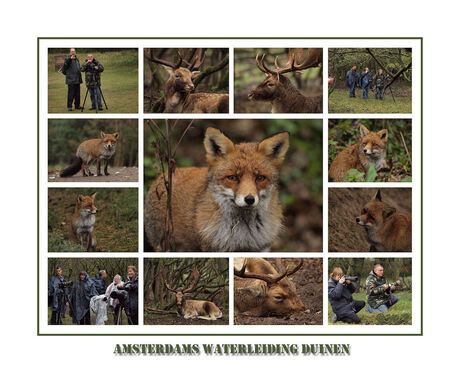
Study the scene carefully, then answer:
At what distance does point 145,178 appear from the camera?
940 centimetres

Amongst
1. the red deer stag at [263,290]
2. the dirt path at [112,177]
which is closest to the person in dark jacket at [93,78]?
the dirt path at [112,177]

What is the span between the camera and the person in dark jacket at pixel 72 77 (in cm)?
948

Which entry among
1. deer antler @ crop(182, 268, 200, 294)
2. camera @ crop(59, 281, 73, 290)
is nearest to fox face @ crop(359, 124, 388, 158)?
deer antler @ crop(182, 268, 200, 294)

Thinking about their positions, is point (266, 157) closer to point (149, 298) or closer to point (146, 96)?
point (146, 96)

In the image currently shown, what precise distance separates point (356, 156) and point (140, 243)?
3736 mm

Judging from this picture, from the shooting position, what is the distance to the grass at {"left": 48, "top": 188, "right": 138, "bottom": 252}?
9359mm

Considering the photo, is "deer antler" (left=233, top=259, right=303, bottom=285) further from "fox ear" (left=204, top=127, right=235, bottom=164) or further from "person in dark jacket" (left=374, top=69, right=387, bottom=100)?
"person in dark jacket" (left=374, top=69, right=387, bottom=100)

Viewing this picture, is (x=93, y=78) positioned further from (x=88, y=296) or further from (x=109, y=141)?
(x=88, y=296)

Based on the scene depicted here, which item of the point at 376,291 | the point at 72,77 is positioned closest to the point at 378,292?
the point at 376,291

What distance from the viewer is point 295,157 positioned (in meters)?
9.12

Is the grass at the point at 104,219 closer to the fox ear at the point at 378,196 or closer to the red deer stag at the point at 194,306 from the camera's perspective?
the red deer stag at the point at 194,306

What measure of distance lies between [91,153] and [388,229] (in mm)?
4917

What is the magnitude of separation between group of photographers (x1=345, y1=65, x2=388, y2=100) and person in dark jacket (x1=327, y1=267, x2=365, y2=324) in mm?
2887
